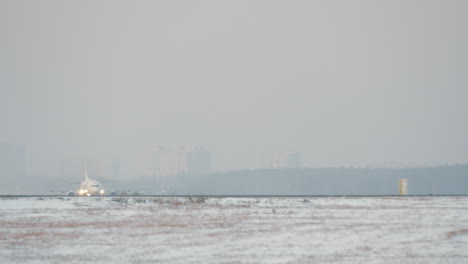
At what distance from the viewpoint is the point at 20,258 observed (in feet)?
68.8

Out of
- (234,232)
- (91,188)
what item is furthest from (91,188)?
(234,232)

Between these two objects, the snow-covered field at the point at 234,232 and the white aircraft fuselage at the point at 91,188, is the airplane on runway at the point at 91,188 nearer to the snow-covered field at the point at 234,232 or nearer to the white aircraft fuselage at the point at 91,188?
the white aircraft fuselage at the point at 91,188

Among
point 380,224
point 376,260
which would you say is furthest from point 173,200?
point 376,260

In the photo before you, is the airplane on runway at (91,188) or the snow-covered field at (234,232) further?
the airplane on runway at (91,188)

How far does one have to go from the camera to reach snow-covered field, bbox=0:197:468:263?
850 inches

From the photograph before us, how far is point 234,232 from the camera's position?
27.0 metres

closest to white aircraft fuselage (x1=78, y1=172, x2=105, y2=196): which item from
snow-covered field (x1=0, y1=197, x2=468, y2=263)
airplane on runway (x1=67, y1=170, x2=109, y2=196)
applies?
airplane on runway (x1=67, y1=170, x2=109, y2=196)

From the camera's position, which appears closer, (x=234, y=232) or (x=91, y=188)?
(x=234, y=232)

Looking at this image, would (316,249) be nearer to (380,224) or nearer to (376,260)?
(376,260)

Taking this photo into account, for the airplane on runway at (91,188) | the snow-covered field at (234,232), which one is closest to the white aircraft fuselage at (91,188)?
the airplane on runway at (91,188)

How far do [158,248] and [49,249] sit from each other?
4025 millimetres

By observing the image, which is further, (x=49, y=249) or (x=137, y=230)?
(x=137, y=230)

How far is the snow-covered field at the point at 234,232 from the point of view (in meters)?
21.6

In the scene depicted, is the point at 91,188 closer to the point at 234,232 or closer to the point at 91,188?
the point at 91,188
